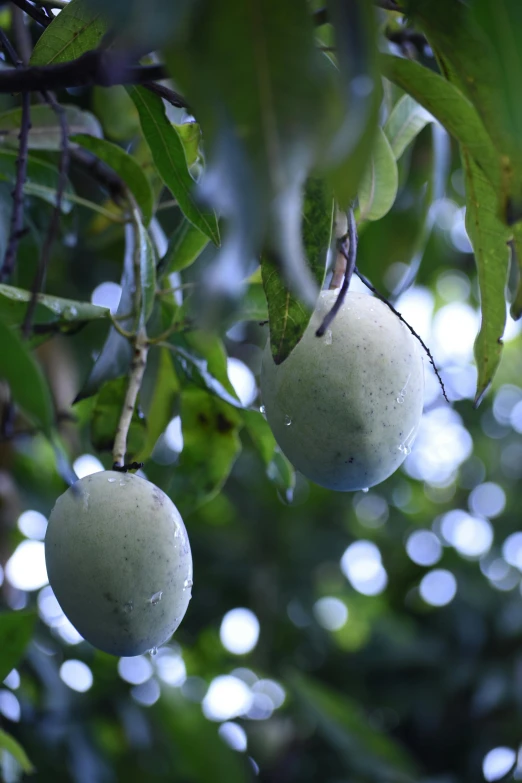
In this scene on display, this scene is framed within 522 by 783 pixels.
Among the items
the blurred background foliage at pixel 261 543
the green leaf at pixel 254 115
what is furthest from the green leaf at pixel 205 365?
the green leaf at pixel 254 115

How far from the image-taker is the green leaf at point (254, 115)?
0.37 metres

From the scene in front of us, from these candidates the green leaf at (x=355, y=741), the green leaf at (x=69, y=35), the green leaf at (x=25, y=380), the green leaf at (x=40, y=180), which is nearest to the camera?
the green leaf at (x=25, y=380)

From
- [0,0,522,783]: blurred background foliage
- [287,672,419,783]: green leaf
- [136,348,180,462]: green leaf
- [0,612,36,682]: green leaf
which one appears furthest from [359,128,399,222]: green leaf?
[287,672,419,783]: green leaf

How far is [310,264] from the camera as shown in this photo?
0.67m

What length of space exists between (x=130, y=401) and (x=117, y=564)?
0.20 m

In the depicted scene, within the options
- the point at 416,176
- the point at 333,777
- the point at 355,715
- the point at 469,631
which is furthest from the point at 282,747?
the point at 416,176

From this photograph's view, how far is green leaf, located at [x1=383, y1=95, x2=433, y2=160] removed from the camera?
0.99 metres

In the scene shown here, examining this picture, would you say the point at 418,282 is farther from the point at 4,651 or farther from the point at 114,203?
the point at 4,651

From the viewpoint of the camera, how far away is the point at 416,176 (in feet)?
5.11

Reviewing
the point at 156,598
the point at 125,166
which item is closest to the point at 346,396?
the point at 156,598

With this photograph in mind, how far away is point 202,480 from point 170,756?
0.53 m

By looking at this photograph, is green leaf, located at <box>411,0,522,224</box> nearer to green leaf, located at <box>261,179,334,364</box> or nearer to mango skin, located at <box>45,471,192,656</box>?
green leaf, located at <box>261,179,334,364</box>

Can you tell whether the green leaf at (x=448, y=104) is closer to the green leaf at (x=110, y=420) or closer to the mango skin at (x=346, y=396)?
the mango skin at (x=346, y=396)

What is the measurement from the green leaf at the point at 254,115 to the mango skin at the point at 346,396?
1.05 ft
